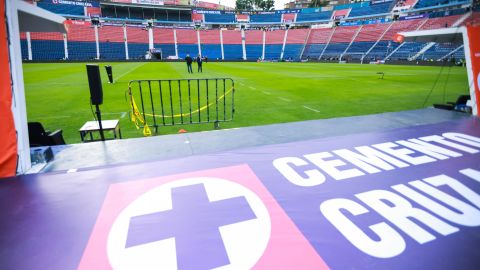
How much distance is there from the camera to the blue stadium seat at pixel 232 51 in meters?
56.1

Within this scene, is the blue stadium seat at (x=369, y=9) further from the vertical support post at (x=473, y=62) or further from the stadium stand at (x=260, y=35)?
the vertical support post at (x=473, y=62)

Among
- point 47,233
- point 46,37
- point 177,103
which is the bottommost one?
point 47,233

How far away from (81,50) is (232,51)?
29916 mm

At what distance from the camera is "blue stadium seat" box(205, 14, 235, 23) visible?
61.5 m

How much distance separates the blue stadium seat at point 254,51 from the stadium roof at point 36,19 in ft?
176

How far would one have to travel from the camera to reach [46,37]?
141ft

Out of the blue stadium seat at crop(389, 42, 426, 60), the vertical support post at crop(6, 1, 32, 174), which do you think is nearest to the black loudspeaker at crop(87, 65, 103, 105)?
the vertical support post at crop(6, 1, 32, 174)

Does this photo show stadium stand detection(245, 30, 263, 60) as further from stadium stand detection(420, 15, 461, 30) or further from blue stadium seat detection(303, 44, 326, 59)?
stadium stand detection(420, 15, 461, 30)

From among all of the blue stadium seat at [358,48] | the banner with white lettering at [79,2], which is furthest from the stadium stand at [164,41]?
the blue stadium seat at [358,48]

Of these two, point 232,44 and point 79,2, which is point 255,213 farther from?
point 79,2

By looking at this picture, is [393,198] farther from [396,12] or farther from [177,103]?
[396,12]

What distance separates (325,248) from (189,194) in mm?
1612

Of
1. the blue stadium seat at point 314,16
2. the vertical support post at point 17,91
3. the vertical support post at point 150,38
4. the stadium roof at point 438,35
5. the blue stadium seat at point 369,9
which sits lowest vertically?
the vertical support post at point 17,91

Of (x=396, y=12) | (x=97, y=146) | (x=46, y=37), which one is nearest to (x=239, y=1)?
(x=396, y=12)
